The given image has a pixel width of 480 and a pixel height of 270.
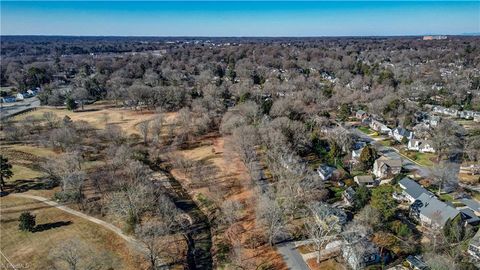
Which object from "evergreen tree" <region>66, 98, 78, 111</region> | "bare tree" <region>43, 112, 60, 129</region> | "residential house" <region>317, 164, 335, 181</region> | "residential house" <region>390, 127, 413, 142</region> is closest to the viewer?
"residential house" <region>317, 164, 335, 181</region>

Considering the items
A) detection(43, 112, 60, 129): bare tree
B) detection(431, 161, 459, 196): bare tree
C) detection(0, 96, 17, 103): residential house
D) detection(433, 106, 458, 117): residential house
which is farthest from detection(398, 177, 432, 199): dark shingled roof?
detection(0, 96, 17, 103): residential house

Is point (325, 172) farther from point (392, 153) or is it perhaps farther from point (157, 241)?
point (157, 241)

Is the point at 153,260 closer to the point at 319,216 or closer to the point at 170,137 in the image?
the point at 319,216

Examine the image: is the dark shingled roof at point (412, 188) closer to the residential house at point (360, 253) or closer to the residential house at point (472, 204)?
the residential house at point (472, 204)

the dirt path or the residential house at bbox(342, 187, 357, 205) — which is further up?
the residential house at bbox(342, 187, 357, 205)

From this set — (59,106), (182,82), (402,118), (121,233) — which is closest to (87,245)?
(121,233)

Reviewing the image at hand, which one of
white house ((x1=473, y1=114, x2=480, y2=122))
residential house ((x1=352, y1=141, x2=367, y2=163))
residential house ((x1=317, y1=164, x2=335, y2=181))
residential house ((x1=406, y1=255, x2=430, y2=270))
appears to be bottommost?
residential house ((x1=406, y1=255, x2=430, y2=270))

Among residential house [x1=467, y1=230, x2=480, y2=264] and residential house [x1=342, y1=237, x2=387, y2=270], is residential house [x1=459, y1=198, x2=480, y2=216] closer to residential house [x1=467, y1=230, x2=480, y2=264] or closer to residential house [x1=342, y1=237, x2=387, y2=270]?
residential house [x1=467, y1=230, x2=480, y2=264]

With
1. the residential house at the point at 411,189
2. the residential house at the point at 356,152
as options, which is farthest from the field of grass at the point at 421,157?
the residential house at the point at 411,189
